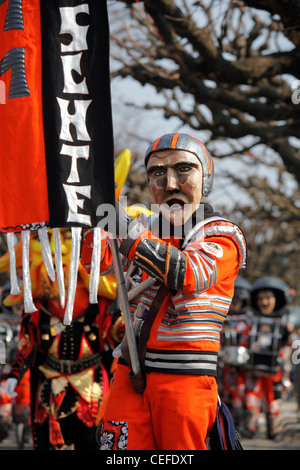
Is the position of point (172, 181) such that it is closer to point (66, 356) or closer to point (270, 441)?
point (66, 356)

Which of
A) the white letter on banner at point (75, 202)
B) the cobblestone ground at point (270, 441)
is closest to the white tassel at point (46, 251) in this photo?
the white letter on banner at point (75, 202)

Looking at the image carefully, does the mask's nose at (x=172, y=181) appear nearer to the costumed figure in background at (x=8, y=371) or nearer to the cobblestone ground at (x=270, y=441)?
the costumed figure in background at (x=8, y=371)

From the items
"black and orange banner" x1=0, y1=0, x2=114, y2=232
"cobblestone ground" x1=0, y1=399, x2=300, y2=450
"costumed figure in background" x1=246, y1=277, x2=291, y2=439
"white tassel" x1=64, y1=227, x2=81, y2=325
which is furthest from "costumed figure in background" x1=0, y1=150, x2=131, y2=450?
"costumed figure in background" x1=246, y1=277, x2=291, y2=439

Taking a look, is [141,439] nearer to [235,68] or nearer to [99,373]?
[99,373]

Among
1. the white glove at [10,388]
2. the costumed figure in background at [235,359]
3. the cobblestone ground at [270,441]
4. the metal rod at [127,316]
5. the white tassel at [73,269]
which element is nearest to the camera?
the white tassel at [73,269]

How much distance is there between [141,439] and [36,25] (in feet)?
6.32

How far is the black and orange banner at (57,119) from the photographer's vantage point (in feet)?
11.0

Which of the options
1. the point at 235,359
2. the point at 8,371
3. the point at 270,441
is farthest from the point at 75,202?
the point at 8,371

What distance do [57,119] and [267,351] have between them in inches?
337

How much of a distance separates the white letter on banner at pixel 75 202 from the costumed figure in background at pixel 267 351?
8187 millimetres

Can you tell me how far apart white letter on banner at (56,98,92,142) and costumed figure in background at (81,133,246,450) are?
37 centimetres

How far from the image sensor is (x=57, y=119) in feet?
11.0

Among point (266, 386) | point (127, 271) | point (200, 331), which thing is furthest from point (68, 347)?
point (266, 386)
